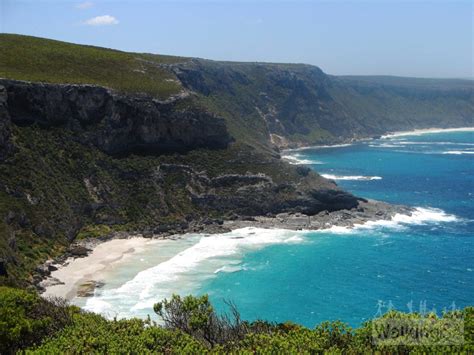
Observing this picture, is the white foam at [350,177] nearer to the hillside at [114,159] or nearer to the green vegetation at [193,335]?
the hillside at [114,159]

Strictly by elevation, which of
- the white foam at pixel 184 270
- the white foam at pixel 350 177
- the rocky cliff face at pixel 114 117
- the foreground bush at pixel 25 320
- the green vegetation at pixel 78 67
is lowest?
the white foam at pixel 184 270

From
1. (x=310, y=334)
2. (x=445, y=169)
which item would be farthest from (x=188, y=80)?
(x=310, y=334)

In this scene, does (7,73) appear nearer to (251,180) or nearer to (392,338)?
(251,180)

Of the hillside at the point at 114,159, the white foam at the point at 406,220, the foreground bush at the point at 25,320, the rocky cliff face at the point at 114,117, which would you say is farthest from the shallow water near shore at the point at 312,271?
the rocky cliff face at the point at 114,117

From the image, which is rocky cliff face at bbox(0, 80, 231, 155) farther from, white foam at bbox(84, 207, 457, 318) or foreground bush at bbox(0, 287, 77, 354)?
foreground bush at bbox(0, 287, 77, 354)

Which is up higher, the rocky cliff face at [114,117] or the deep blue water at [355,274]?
the rocky cliff face at [114,117]

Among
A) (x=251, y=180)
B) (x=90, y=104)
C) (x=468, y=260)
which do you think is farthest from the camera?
(x=251, y=180)

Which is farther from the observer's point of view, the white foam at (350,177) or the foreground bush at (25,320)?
the white foam at (350,177)
